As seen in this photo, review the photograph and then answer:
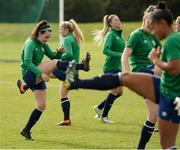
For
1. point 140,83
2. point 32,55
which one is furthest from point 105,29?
point 140,83

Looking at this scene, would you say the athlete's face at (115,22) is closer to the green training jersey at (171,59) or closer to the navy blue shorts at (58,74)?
the navy blue shorts at (58,74)

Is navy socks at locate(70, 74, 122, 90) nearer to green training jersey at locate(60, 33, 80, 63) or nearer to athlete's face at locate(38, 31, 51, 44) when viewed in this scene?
athlete's face at locate(38, 31, 51, 44)

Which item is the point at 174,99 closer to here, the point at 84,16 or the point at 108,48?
the point at 108,48

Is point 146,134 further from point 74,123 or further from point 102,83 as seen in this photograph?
point 74,123

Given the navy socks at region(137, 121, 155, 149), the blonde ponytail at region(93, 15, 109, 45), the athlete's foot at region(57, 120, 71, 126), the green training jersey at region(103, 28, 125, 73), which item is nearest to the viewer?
the navy socks at region(137, 121, 155, 149)

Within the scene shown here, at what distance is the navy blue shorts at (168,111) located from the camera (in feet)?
21.9

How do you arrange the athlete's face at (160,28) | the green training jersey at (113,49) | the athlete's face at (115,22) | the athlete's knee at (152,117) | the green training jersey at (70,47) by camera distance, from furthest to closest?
the athlete's face at (115,22) → the green training jersey at (113,49) → the green training jersey at (70,47) → the athlete's knee at (152,117) → the athlete's face at (160,28)

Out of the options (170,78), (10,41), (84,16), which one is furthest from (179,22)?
(84,16)

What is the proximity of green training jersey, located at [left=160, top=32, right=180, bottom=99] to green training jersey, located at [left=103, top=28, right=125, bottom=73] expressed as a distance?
5114mm

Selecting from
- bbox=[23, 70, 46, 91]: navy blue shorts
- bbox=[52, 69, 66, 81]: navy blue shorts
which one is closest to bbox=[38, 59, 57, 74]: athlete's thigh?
bbox=[23, 70, 46, 91]: navy blue shorts

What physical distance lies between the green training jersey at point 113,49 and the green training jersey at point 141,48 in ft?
7.65

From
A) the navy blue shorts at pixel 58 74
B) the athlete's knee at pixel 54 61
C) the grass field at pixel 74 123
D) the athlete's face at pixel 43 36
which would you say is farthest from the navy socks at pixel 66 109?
the athlete's face at pixel 43 36

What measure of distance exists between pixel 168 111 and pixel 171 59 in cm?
59

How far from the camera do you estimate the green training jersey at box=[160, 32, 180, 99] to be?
21.3 feet
